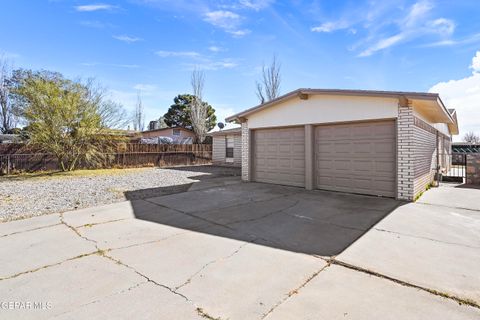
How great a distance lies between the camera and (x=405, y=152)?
6410 mm

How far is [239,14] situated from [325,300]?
9.89 meters

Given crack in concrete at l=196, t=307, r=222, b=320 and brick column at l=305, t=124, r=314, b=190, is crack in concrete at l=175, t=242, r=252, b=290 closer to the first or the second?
crack in concrete at l=196, t=307, r=222, b=320

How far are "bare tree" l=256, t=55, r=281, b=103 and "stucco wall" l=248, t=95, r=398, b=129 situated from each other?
16859mm

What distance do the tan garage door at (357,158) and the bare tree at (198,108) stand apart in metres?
18.8

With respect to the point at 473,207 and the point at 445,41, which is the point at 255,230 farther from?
the point at 445,41

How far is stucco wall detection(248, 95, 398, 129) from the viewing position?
6805mm

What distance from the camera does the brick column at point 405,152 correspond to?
6.35 m

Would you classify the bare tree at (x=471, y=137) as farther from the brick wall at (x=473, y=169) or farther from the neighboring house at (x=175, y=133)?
the neighboring house at (x=175, y=133)

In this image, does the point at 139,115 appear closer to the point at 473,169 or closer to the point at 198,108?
the point at 198,108

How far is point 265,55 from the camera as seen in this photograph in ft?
83.8

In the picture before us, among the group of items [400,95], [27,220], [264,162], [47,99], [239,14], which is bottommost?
[27,220]

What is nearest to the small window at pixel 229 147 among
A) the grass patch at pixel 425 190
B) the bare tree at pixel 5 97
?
the grass patch at pixel 425 190

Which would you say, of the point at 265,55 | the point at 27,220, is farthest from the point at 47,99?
→ the point at 265,55

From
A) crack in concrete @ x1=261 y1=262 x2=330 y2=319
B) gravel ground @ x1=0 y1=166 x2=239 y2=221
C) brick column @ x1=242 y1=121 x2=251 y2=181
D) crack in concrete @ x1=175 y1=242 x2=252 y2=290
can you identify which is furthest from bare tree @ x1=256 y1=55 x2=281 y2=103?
crack in concrete @ x1=261 y1=262 x2=330 y2=319
